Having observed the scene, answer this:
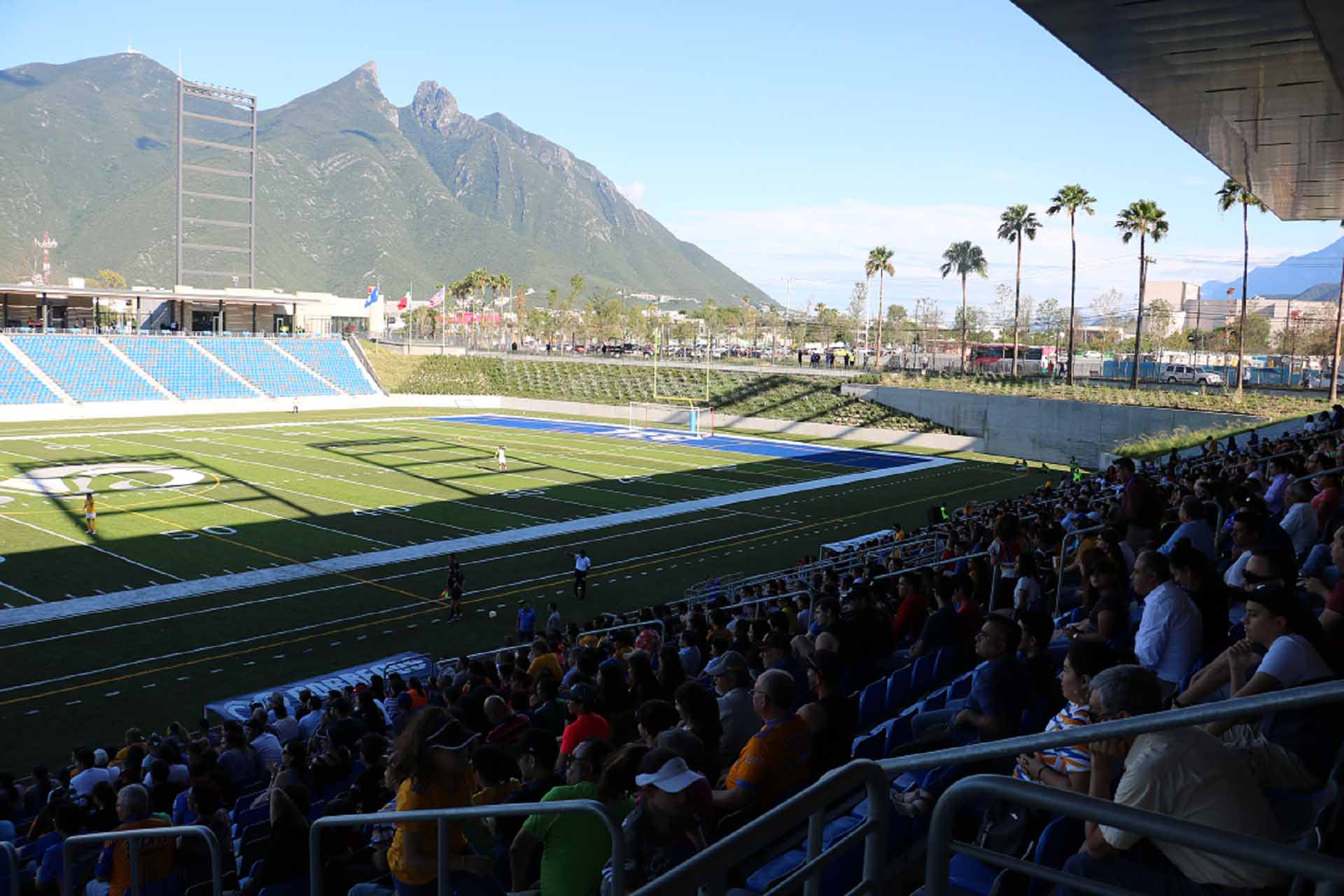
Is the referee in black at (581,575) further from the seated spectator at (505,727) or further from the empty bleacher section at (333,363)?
the empty bleacher section at (333,363)

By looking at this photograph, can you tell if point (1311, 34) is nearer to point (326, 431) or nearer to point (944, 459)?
point (944, 459)

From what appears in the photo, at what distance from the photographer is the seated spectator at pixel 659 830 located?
13.0ft

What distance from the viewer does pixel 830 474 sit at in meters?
45.9

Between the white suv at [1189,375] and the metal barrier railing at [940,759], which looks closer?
the metal barrier railing at [940,759]

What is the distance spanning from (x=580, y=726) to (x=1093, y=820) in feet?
15.4

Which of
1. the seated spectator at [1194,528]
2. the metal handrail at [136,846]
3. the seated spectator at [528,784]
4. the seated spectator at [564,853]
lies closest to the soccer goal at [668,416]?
the seated spectator at [1194,528]

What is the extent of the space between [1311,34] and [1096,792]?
7.76 m

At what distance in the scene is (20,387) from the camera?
60.3 m

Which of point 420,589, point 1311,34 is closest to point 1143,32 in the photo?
point 1311,34

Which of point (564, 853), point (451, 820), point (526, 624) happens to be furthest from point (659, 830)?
point (526, 624)

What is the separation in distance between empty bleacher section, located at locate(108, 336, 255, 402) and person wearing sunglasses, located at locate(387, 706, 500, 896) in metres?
68.6

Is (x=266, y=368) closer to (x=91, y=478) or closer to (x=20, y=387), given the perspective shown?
(x=20, y=387)

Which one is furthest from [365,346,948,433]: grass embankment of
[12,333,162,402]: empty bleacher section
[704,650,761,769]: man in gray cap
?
[704,650,761,769]: man in gray cap

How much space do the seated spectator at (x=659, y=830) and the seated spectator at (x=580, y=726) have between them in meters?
2.27
